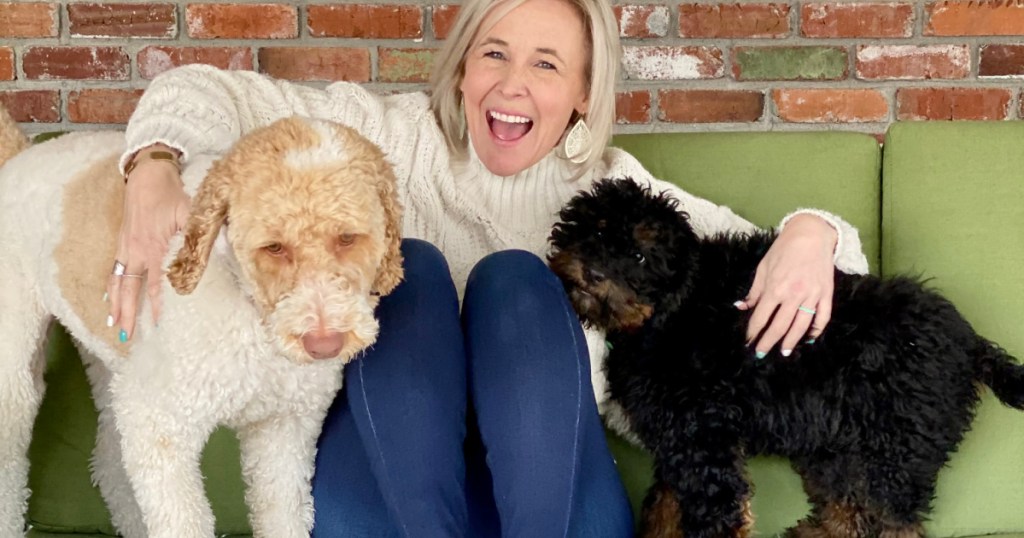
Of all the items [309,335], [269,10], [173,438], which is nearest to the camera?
[309,335]

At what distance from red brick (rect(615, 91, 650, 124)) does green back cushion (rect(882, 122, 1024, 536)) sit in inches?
30.0

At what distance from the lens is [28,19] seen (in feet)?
8.47

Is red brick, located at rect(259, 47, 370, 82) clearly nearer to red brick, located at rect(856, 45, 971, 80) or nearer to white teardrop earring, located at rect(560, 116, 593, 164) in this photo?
white teardrop earring, located at rect(560, 116, 593, 164)

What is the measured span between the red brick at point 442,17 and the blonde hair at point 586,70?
535 mm

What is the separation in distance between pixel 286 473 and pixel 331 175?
22.8 inches

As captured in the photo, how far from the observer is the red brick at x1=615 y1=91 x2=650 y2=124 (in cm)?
272

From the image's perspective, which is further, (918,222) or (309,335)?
(918,222)

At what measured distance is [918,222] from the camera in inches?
81.9

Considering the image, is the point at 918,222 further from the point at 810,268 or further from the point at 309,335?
the point at 309,335

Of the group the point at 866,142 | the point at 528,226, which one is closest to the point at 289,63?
the point at 528,226

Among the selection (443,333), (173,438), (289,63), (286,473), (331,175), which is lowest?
(286,473)

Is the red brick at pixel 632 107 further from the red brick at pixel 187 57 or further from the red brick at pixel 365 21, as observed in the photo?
the red brick at pixel 187 57

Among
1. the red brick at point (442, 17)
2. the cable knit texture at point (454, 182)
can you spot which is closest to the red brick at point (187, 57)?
the red brick at point (442, 17)

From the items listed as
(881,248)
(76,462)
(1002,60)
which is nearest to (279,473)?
(76,462)
